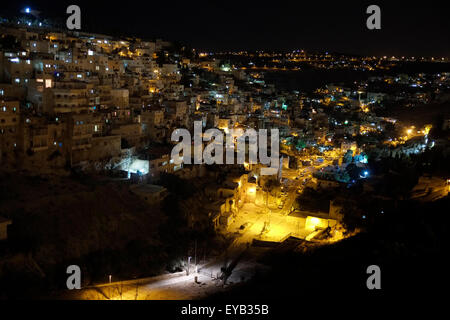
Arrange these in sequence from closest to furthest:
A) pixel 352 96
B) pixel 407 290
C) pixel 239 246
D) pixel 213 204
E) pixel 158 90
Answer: pixel 407 290 < pixel 239 246 < pixel 213 204 < pixel 158 90 < pixel 352 96

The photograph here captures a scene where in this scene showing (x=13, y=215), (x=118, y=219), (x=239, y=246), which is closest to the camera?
(x=13, y=215)

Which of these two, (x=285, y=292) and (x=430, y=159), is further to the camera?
(x=430, y=159)

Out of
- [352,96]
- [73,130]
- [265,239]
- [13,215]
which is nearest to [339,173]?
[265,239]

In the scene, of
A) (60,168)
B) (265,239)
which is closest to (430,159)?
(265,239)

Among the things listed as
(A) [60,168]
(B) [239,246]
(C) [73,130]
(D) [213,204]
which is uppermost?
(C) [73,130]

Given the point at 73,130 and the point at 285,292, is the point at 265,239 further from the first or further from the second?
the point at 73,130

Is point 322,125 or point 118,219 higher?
point 322,125

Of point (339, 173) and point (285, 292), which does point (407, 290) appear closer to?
point (285, 292)
